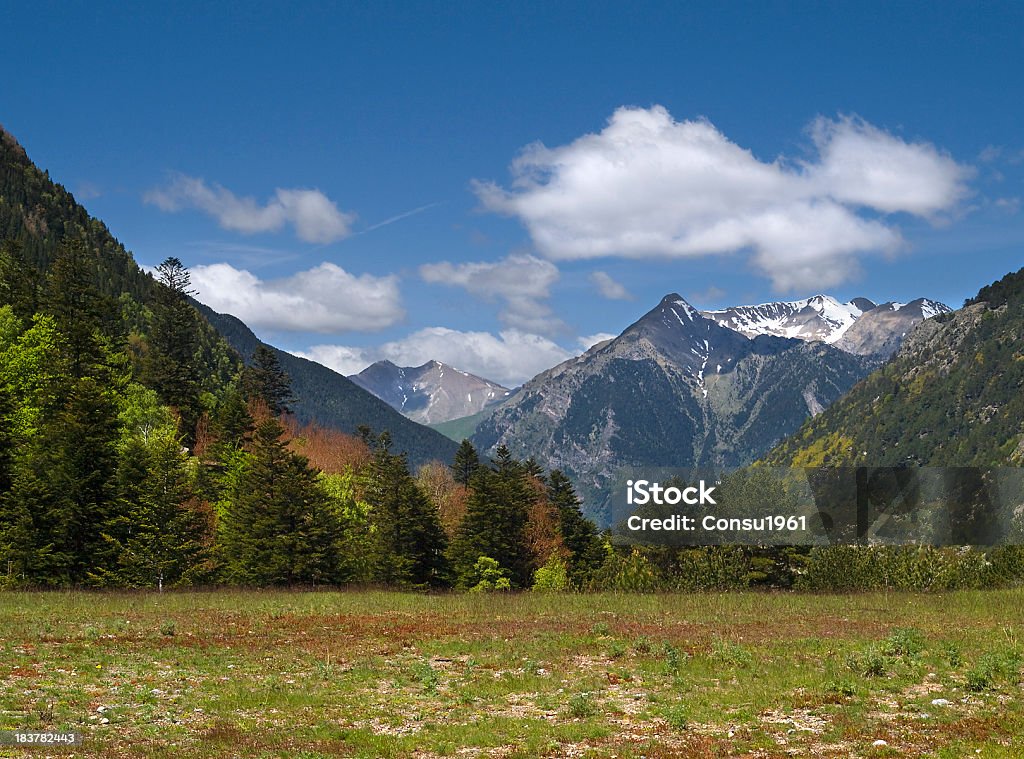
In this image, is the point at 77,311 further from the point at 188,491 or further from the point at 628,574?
the point at 628,574

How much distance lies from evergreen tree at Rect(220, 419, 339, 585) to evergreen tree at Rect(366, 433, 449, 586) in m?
12.8

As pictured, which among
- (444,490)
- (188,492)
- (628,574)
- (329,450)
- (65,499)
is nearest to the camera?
(65,499)

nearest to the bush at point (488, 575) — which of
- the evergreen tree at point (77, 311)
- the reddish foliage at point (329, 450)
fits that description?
the reddish foliage at point (329, 450)

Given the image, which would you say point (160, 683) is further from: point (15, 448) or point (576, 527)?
point (576, 527)

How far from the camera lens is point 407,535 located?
88.2 meters

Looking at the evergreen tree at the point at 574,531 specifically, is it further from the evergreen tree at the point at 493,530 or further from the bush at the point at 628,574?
the bush at the point at 628,574

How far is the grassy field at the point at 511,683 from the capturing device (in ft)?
55.3

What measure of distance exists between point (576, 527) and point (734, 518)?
4206cm

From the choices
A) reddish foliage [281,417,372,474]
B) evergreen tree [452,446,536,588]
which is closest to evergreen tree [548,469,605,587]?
evergreen tree [452,446,536,588]

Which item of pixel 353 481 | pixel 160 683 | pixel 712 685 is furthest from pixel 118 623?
pixel 353 481

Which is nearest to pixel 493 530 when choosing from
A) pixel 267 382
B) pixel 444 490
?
pixel 444 490

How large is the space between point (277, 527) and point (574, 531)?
52.8 meters

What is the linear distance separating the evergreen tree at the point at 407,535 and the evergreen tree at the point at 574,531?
62.1 feet

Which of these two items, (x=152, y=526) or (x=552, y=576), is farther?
(x=552, y=576)
